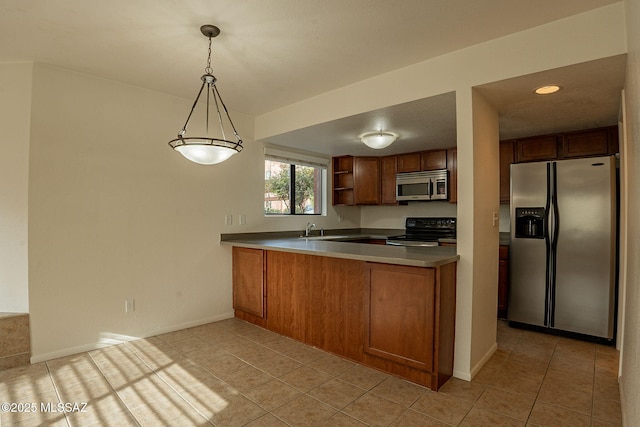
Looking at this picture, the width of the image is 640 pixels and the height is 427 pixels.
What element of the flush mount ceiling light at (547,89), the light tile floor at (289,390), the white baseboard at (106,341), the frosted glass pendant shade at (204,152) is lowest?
the light tile floor at (289,390)

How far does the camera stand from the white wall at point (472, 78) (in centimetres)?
198

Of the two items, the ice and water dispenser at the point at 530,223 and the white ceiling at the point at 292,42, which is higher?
the white ceiling at the point at 292,42

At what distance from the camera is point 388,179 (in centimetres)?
516

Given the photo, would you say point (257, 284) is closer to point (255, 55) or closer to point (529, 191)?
point (255, 55)

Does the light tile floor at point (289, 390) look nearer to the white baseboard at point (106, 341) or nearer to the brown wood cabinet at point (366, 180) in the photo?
the white baseboard at point (106, 341)

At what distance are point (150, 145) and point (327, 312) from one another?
237cm

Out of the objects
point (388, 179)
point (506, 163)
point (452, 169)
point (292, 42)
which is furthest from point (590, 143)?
point (292, 42)

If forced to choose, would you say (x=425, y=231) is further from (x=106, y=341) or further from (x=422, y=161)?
(x=106, y=341)

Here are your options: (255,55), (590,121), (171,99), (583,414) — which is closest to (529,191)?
(590,121)

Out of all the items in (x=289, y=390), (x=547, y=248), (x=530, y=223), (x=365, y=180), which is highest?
(x=365, y=180)

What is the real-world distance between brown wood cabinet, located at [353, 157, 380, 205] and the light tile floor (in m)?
2.76

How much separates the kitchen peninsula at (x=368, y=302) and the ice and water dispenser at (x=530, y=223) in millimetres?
1283

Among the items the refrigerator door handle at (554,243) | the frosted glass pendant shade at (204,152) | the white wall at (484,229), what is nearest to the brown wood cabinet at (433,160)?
the refrigerator door handle at (554,243)

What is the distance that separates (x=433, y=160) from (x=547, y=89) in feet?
7.64
